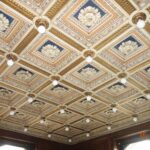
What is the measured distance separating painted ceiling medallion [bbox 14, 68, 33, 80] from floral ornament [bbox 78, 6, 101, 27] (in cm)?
243

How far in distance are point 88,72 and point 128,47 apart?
56.7 inches

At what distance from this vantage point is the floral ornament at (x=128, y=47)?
17.7ft

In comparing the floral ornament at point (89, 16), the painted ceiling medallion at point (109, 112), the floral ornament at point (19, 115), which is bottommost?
the painted ceiling medallion at point (109, 112)

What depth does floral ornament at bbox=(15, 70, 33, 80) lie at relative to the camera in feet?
21.0

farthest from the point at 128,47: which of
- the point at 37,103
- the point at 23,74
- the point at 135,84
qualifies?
the point at 37,103

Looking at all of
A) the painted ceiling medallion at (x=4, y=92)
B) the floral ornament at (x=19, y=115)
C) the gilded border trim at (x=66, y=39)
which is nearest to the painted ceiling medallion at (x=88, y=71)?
the gilded border trim at (x=66, y=39)

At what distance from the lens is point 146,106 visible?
8078 mm

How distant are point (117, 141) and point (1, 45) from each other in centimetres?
668

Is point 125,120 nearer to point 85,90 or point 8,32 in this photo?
point 85,90

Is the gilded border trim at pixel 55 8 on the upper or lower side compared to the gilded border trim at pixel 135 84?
upper

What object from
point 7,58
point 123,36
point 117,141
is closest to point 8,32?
point 7,58

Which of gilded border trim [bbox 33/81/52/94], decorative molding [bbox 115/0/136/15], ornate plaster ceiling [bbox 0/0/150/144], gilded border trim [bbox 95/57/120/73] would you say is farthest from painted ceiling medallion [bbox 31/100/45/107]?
decorative molding [bbox 115/0/136/15]

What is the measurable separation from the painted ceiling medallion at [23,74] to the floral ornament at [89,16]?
2435 millimetres

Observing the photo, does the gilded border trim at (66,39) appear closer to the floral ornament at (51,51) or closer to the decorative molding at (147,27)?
the floral ornament at (51,51)
